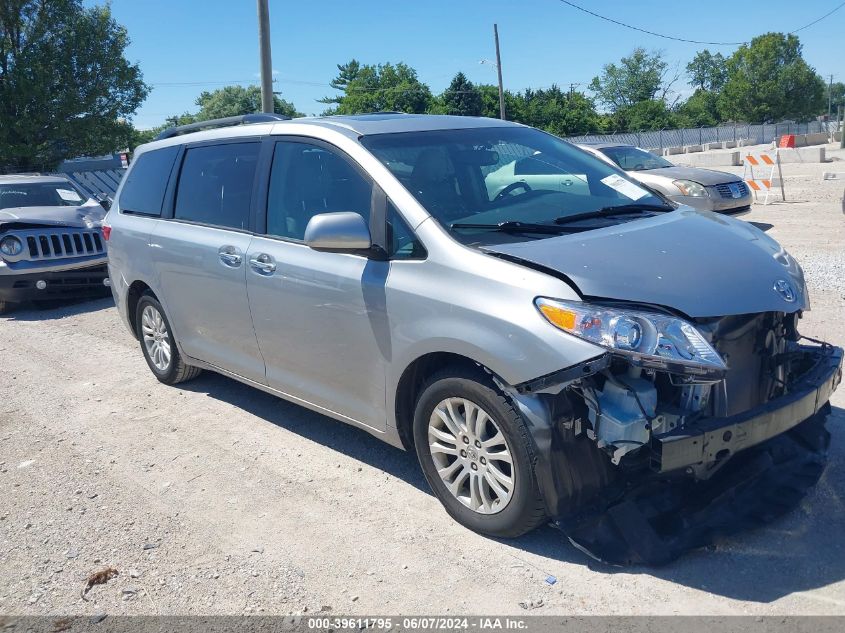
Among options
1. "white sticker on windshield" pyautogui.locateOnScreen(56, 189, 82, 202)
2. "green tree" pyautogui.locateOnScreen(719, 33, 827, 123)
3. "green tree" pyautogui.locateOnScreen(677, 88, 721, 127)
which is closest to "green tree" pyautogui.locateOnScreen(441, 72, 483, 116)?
"green tree" pyautogui.locateOnScreen(677, 88, 721, 127)

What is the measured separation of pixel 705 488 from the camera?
3.45 meters

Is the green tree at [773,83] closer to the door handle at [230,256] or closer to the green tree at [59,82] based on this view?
the green tree at [59,82]

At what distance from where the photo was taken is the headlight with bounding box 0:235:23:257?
382 inches

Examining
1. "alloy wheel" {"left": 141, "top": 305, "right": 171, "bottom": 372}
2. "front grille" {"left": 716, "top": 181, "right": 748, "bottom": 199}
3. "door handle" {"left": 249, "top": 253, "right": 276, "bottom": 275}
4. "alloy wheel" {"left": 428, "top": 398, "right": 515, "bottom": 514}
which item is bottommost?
"alloy wheel" {"left": 428, "top": 398, "right": 515, "bottom": 514}

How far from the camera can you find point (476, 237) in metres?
3.61

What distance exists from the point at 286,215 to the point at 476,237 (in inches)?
54.2

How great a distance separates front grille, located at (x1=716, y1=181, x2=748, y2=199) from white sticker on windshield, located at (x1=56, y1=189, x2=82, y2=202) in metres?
9.95

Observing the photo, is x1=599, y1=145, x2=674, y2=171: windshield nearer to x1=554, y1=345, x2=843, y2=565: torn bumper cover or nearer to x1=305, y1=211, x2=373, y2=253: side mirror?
x1=554, y1=345, x2=843, y2=565: torn bumper cover

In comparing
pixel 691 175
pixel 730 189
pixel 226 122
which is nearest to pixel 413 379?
pixel 226 122

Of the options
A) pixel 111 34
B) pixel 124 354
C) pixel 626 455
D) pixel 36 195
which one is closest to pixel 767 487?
pixel 626 455

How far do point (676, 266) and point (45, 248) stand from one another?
9.01 metres

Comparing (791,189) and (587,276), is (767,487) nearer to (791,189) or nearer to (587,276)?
(587,276)

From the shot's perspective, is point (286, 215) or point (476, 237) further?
point (286, 215)

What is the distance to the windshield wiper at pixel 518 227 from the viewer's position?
3678 mm
